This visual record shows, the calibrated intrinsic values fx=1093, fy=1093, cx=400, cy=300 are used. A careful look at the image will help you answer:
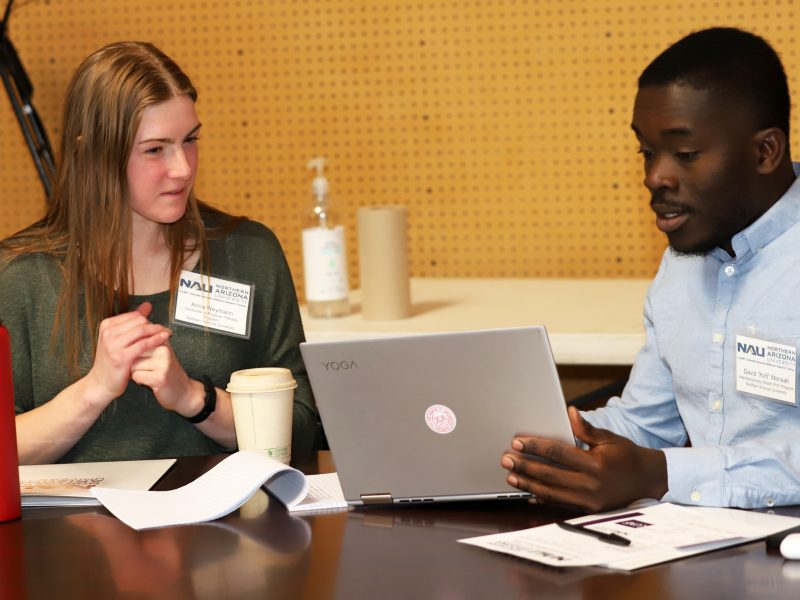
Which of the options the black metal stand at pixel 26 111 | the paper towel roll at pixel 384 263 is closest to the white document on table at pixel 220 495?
the paper towel roll at pixel 384 263

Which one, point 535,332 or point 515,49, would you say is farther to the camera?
point 515,49

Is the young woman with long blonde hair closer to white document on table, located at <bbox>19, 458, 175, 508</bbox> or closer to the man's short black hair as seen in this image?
white document on table, located at <bbox>19, 458, 175, 508</bbox>

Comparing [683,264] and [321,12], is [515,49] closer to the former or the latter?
[321,12]

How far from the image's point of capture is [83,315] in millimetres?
1857

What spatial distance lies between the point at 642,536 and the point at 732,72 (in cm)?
68

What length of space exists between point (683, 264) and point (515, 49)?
4.90ft

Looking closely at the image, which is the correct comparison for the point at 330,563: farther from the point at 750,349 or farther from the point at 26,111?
the point at 26,111

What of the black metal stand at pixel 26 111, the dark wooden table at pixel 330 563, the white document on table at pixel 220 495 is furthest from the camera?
the black metal stand at pixel 26 111

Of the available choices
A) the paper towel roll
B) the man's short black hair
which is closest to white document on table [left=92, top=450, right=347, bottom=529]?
the man's short black hair

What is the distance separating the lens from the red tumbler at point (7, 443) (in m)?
1.25

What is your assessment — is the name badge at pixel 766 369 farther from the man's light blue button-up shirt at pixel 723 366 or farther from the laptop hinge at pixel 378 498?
the laptop hinge at pixel 378 498

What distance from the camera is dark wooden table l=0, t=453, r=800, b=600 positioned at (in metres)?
1.01

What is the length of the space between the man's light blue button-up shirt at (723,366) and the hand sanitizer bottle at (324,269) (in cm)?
102

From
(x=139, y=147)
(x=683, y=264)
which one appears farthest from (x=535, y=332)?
(x=139, y=147)
